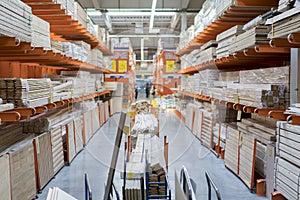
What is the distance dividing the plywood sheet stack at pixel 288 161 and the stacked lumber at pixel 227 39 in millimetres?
2159

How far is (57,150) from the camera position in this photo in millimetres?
5645

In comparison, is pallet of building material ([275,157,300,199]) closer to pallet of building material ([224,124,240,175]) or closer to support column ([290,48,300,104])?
support column ([290,48,300,104])

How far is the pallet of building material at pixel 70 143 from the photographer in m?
6.28

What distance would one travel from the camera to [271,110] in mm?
3975

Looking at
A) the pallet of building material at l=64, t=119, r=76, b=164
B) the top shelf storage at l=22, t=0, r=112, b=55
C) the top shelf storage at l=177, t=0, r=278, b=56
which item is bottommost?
the pallet of building material at l=64, t=119, r=76, b=164

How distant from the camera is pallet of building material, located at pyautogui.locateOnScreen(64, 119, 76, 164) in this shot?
6.28 meters

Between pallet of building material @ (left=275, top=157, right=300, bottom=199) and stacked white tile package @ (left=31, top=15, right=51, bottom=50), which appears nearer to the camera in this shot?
pallet of building material @ (left=275, top=157, right=300, bottom=199)

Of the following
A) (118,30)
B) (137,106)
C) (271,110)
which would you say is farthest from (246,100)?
(118,30)

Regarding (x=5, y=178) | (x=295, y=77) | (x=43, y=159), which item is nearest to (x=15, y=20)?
(x=5, y=178)

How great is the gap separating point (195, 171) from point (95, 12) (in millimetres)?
10005

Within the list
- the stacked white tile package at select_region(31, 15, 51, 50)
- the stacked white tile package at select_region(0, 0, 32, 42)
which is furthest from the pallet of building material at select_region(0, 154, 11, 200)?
the stacked white tile package at select_region(31, 15, 51, 50)

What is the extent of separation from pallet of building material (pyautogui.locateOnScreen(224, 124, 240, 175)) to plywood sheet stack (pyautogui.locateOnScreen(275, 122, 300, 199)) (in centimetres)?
180

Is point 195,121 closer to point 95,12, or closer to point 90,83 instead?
point 90,83

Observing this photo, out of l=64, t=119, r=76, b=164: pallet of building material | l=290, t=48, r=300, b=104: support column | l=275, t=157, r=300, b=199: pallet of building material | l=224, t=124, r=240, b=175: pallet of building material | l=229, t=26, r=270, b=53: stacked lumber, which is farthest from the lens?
l=64, t=119, r=76, b=164: pallet of building material
